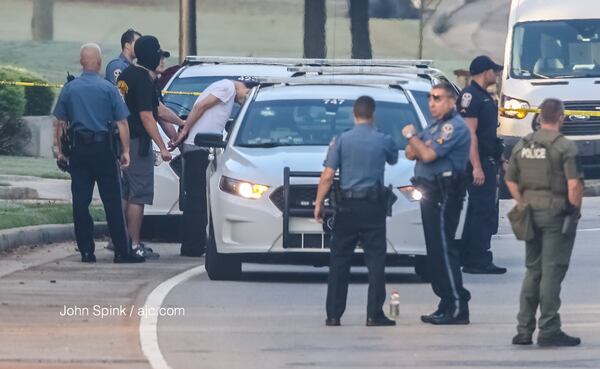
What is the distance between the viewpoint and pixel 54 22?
136 feet

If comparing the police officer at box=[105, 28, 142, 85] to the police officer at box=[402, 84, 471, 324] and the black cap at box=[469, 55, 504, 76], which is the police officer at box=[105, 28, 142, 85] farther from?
the police officer at box=[402, 84, 471, 324]

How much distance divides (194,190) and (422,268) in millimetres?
2812

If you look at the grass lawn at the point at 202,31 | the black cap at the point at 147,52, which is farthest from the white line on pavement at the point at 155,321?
the grass lawn at the point at 202,31

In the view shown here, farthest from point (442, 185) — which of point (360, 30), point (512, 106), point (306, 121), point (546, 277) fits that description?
point (360, 30)

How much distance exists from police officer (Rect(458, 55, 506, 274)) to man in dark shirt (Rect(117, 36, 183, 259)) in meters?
2.76

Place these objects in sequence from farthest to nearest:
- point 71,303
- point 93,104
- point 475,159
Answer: point 93,104 → point 475,159 → point 71,303

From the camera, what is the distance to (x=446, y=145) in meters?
12.2

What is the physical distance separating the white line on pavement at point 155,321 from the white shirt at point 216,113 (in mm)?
1449

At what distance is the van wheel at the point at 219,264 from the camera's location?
1444cm

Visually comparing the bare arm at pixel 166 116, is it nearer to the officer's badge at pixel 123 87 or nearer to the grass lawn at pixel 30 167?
the officer's badge at pixel 123 87

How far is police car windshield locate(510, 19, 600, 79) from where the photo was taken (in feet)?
81.5

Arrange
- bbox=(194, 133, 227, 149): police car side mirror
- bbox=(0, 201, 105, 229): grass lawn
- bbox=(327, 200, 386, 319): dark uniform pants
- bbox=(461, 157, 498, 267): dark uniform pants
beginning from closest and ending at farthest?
bbox=(327, 200, 386, 319): dark uniform pants
bbox=(194, 133, 227, 149): police car side mirror
bbox=(461, 157, 498, 267): dark uniform pants
bbox=(0, 201, 105, 229): grass lawn

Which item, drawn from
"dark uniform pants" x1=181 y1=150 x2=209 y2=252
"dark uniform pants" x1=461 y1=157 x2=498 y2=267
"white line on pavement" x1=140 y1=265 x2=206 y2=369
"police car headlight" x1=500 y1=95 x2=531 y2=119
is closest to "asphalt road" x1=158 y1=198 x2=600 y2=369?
"white line on pavement" x1=140 y1=265 x2=206 y2=369

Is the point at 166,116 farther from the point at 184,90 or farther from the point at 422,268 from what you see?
the point at 422,268
